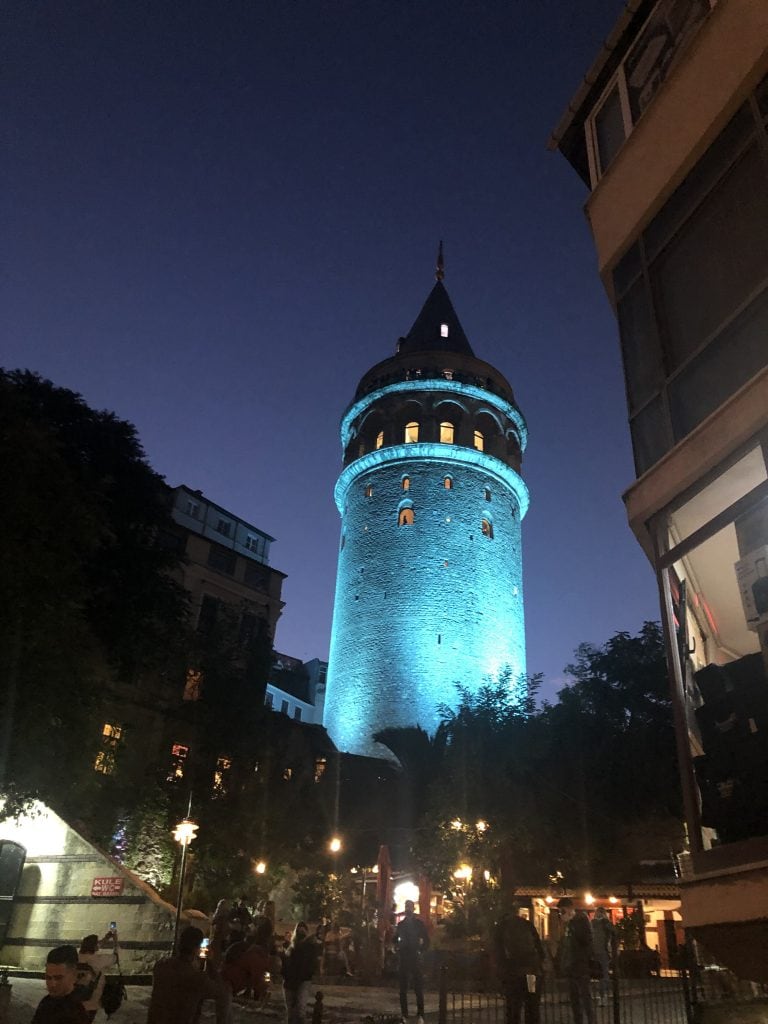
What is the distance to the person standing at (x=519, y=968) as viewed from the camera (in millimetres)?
7850

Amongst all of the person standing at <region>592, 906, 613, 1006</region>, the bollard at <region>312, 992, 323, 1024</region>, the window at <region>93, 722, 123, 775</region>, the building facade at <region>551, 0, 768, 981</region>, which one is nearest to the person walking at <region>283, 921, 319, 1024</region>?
the bollard at <region>312, 992, 323, 1024</region>

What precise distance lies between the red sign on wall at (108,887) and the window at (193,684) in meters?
9.23

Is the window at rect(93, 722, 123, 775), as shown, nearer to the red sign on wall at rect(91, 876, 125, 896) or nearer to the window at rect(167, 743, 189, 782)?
the window at rect(167, 743, 189, 782)

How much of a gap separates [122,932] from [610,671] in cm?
1660

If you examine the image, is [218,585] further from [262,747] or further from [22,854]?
[22,854]

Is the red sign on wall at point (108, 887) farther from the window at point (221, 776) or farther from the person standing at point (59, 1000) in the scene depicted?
the person standing at point (59, 1000)

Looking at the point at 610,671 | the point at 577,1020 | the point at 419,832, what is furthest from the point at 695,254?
the point at 419,832

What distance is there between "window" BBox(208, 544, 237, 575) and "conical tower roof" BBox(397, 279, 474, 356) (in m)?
17.3

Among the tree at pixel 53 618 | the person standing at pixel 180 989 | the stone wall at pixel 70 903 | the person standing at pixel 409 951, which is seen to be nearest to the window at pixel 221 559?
the tree at pixel 53 618

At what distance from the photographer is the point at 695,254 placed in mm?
7711

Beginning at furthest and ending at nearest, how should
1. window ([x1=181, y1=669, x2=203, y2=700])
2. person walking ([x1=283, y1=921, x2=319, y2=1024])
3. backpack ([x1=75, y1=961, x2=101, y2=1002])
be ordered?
window ([x1=181, y1=669, x2=203, y2=700]) → person walking ([x1=283, y1=921, x2=319, y2=1024]) → backpack ([x1=75, y1=961, x2=101, y2=1002])

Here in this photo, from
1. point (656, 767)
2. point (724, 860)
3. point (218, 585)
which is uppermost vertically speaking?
point (218, 585)

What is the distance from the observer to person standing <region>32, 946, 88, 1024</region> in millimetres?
4578

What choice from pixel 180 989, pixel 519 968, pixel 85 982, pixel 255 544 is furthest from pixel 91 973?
pixel 255 544
